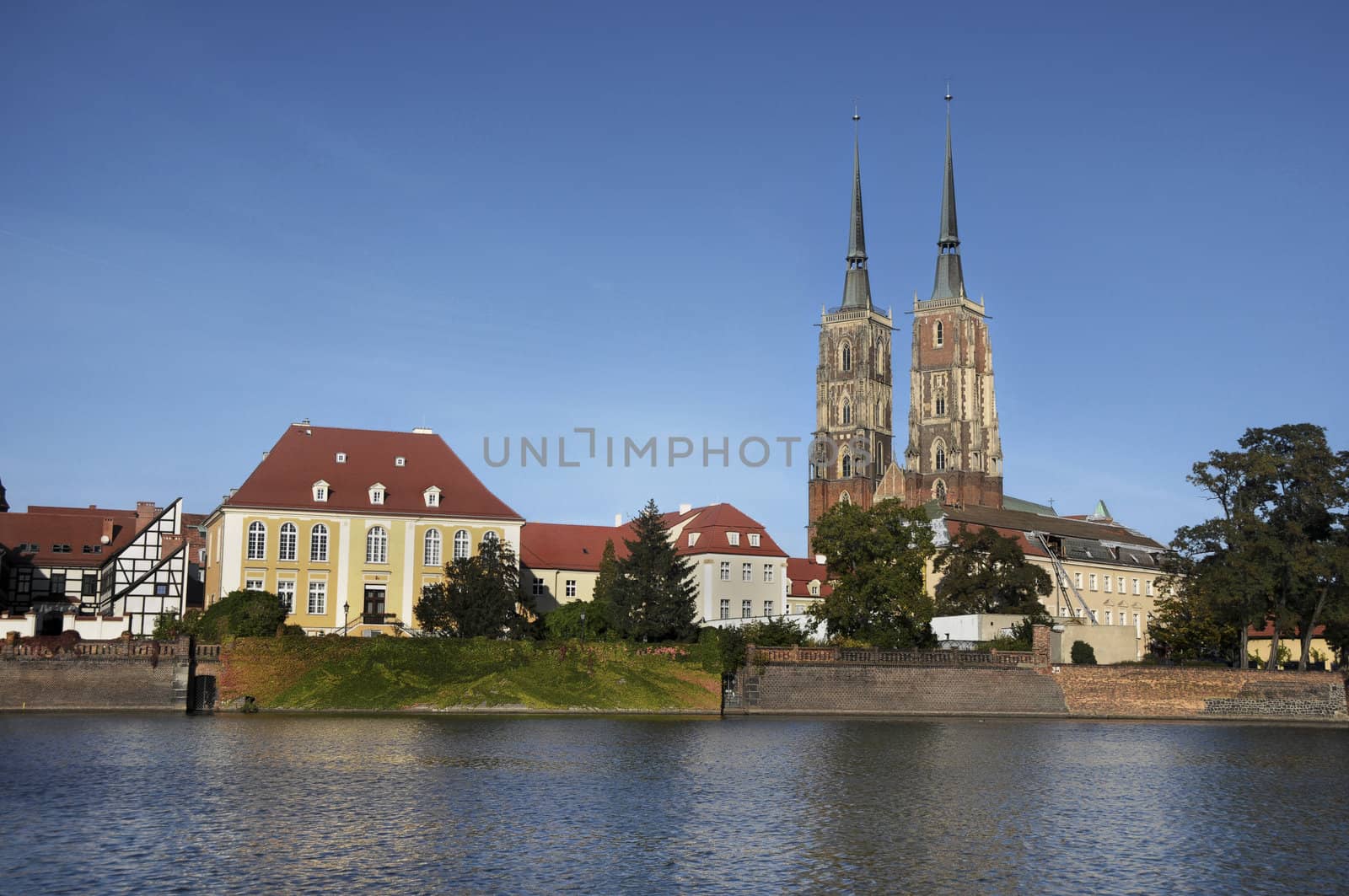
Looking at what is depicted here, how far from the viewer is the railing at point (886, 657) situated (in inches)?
2436

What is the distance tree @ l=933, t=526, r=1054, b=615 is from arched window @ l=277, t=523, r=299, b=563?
36.7 metres

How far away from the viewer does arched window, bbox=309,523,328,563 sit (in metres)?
73.8

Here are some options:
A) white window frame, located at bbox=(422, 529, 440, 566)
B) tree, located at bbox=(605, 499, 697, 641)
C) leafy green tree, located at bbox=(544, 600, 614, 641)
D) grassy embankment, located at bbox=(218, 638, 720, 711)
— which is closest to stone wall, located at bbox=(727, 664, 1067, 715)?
grassy embankment, located at bbox=(218, 638, 720, 711)

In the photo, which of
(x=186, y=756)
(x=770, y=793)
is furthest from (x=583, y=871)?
(x=186, y=756)

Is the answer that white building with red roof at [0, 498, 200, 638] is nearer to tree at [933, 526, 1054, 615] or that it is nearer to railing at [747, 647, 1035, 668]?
railing at [747, 647, 1035, 668]

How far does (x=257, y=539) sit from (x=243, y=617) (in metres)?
12.3

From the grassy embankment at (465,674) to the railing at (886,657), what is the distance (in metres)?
2.95

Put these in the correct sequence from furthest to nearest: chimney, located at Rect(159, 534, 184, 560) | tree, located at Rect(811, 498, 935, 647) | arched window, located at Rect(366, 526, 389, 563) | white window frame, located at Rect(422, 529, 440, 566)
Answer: chimney, located at Rect(159, 534, 184, 560) → white window frame, located at Rect(422, 529, 440, 566) → arched window, located at Rect(366, 526, 389, 563) → tree, located at Rect(811, 498, 935, 647)

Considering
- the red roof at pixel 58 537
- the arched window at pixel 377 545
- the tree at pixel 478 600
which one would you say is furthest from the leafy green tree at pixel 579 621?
the red roof at pixel 58 537

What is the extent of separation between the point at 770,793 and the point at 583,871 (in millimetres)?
10269

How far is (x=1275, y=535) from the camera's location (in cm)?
6706

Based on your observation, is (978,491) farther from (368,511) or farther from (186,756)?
(186,756)

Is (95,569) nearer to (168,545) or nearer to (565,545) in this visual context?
(168,545)

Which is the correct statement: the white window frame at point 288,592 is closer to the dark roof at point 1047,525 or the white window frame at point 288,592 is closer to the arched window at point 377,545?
the arched window at point 377,545
